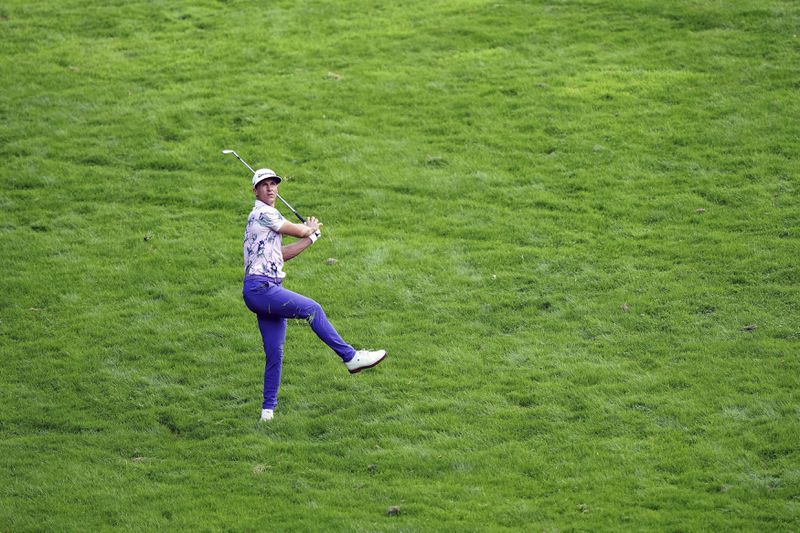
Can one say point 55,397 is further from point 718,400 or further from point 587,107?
point 587,107

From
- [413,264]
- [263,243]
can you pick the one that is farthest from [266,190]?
[413,264]

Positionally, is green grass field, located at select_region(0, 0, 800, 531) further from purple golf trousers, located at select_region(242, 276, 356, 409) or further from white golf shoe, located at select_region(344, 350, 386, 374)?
purple golf trousers, located at select_region(242, 276, 356, 409)

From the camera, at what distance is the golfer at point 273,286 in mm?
13047

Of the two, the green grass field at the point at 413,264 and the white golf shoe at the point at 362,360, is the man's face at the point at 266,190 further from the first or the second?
the green grass field at the point at 413,264

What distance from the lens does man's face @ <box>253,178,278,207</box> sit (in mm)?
13320

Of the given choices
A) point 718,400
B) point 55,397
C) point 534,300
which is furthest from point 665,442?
point 55,397

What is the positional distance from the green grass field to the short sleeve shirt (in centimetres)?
217

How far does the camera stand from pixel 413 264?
18.1 m

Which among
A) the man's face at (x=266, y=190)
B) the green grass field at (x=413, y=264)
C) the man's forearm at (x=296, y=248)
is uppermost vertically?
the man's face at (x=266, y=190)

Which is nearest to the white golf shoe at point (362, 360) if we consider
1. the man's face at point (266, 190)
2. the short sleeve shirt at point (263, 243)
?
the short sleeve shirt at point (263, 243)

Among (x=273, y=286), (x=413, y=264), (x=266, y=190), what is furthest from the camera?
(x=413, y=264)

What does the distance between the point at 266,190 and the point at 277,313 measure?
63.5 inches

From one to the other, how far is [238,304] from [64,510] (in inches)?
230

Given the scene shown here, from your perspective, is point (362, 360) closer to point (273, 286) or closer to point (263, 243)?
point (273, 286)
